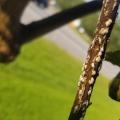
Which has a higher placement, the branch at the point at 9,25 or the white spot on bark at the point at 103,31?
the white spot on bark at the point at 103,31

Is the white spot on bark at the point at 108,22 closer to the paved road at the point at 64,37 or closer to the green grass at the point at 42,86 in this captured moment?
the green grass at the point at 42,86

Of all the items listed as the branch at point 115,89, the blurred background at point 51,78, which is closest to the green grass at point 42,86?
the blurred background at point 51,78

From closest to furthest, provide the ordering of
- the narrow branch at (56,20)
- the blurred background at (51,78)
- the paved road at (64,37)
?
the blurred background at (51,78)
the narrow branch at (56,20)
the paved road at (64,37)

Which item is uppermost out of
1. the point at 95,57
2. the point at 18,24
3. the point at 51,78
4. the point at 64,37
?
the point at 95,57

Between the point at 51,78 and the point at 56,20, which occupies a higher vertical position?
the point at 56,20

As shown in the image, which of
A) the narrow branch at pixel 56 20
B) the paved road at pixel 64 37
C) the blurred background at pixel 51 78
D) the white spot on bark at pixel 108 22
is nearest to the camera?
the white spot on bark at pixel 108 22

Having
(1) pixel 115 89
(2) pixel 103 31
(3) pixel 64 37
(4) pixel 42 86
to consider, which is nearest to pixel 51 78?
(4) pixel 42 86

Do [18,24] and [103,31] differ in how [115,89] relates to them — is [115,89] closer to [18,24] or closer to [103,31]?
[103,31]
